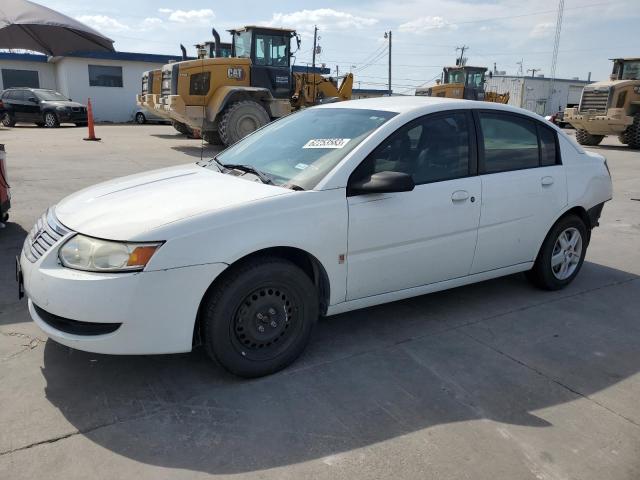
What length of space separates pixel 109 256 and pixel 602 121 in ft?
63.7

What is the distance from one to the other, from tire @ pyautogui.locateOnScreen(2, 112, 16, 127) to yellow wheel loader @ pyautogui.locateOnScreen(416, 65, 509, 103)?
60.0 ft

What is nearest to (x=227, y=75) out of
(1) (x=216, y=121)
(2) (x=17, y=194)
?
(1) (x=216, y=121)

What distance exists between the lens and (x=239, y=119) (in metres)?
14.2

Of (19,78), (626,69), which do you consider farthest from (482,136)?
(19,78)

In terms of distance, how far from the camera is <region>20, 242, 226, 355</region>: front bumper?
104 inches

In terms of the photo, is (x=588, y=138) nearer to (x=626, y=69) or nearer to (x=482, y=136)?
(x=626, y=69)

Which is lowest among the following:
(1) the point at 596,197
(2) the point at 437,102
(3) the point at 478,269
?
(3) the point at 478,269

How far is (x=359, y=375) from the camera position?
319 cm

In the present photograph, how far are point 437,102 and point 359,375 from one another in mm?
2087

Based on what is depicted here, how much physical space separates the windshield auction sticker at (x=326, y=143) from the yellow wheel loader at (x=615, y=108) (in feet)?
58.4

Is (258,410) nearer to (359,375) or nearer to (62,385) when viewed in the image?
(359,375)

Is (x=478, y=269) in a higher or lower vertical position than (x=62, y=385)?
higher

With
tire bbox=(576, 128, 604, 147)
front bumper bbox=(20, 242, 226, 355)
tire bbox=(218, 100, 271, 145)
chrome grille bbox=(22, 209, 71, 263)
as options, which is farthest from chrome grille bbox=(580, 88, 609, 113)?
chrome grille bbox=(22, 209, 71, 263)

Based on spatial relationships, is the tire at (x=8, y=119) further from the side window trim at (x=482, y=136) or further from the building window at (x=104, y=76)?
the side window trim at (x=482, y=136)
